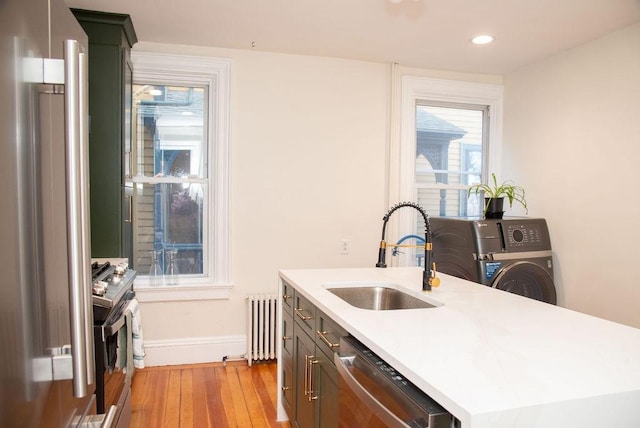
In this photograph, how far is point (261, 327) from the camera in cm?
346

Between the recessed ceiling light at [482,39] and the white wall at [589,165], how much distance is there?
686 millimetres

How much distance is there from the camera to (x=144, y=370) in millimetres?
3301

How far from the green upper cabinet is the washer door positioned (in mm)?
2535

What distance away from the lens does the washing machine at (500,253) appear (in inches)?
123

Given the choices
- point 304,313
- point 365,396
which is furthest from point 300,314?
point 365,396

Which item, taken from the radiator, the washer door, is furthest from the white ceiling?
the radiator

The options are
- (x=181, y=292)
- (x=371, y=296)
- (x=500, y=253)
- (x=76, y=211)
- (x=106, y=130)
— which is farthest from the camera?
(x=181, y=292)

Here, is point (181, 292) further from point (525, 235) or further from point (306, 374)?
point (525, 235)

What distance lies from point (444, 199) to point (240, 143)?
1.92m

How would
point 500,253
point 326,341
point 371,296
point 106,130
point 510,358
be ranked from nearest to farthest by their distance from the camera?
point 510,358, point 326,341, point 371,296, point 106,130, point 500,253

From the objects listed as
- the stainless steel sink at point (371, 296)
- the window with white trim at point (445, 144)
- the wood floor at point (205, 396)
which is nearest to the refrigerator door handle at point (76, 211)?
the stainless steel sink at point (371, 296)

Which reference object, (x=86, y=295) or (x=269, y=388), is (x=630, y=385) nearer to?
(x=86, y=295)

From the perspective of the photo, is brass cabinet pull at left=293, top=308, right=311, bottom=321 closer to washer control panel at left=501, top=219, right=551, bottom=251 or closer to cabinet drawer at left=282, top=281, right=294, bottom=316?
cabinet drawer at left=282, top=281, right=294, bottom=316

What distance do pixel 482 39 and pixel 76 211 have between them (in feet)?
10.4
